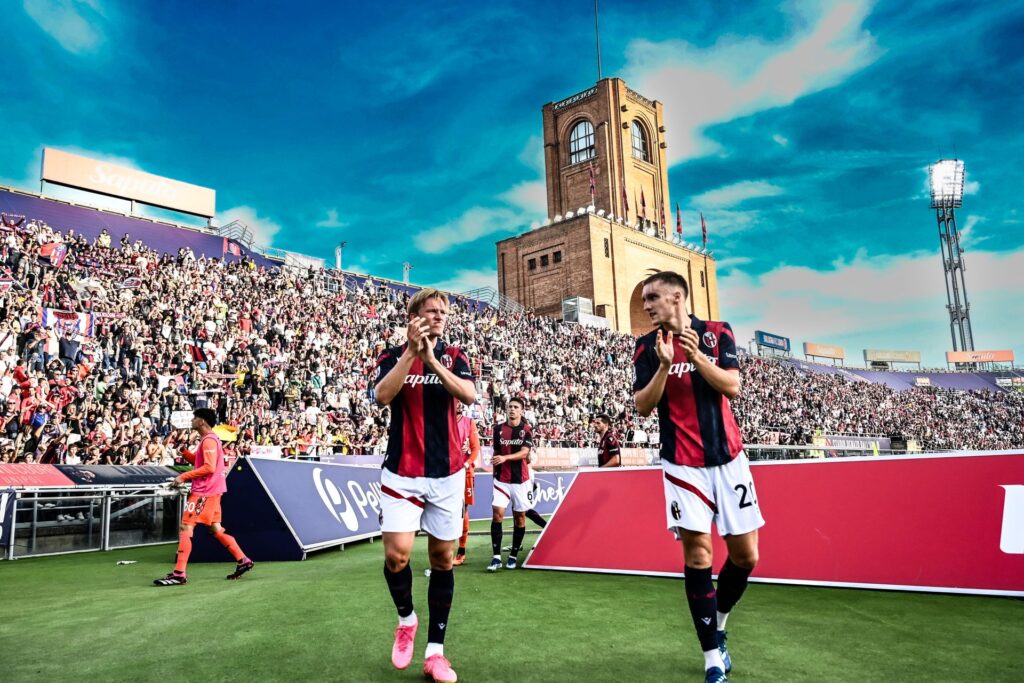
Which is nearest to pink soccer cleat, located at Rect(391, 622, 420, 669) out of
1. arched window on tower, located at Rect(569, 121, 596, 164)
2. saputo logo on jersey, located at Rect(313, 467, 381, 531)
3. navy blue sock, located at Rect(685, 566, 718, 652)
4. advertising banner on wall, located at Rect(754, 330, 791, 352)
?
navy blue sock, located at Rect(685, 566, 718, 652)

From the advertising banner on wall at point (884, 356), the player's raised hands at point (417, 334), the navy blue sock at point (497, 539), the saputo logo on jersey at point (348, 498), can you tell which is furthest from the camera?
the advertising banner on wall at point (884, 356)

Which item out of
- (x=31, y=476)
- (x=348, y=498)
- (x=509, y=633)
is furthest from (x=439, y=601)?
(x=31, y=476)

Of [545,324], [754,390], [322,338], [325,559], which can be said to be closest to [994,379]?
[754,390]

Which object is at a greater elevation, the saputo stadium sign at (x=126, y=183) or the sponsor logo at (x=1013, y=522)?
the saputo stadium sign at (x=126, y=183)

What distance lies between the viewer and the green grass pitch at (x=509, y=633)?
3918 millimetres

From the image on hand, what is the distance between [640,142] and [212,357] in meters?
50.0

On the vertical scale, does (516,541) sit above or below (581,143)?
below

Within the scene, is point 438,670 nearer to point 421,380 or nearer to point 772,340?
point 421,380

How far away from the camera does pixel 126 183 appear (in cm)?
3078

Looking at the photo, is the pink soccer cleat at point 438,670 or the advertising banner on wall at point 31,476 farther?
the advertising banner on wall at point 31,476

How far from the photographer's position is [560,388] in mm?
32531

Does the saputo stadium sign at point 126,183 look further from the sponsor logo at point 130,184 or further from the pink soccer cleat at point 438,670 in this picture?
the pink soccer cleat at point 438,670

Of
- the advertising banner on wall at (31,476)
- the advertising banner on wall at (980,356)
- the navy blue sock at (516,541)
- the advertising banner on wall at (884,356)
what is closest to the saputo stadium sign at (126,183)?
the advertising banner on wall at (31,476)

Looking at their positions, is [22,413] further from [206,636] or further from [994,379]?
[994,379]
